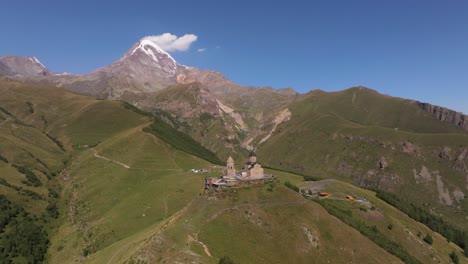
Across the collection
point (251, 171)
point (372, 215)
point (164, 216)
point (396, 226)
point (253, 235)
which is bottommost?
point (164, 216)

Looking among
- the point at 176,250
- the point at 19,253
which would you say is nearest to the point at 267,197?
the point at 176,250

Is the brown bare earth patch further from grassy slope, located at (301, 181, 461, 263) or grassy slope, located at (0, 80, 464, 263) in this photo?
grassy slope, located at (0, 80, 464, 263)

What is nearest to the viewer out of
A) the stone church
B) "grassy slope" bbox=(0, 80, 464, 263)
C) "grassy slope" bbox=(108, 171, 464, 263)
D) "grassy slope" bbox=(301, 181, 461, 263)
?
"grassy slope" bbox=(108, 171, 464, 263)

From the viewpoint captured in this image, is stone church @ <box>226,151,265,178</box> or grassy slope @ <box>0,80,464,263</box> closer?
grassy slope @ <box>0,80,464,263</box>

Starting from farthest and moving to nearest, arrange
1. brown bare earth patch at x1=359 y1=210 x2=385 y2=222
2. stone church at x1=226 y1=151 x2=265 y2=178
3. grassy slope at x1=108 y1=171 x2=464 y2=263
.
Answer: brown bare earth patch at x1=359 y1=210 x2=385 y2=222 < stone church at x1=226 y1=151 x2=265 y2=178 < grassy slope at x1=108 y1=171 x2=464 y2=263

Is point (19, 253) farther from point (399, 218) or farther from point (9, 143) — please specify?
point (399, 218)

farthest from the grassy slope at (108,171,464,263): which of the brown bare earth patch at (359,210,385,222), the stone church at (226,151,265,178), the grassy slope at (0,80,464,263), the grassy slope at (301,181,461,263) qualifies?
the brown bare earth patch at (359,210,385,222)

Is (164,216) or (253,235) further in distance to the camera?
(164,216)

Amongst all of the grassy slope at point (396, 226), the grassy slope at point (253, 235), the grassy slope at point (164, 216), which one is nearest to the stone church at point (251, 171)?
the grassy slope at point (164, 216)

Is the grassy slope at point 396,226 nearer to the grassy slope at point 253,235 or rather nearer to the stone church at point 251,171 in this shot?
the grassy slope at point 253,235

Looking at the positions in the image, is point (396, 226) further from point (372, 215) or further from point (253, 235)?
point (253, 235)

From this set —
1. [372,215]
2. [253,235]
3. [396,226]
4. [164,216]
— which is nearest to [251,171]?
[253,235]
